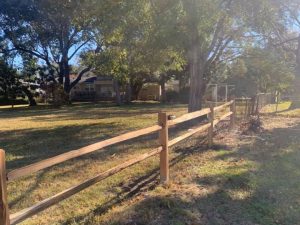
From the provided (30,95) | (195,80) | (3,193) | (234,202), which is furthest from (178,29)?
(30,95)

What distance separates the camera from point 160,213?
490 cm

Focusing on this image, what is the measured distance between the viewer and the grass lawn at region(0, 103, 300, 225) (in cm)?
490

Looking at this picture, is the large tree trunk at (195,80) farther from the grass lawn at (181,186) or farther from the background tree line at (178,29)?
the grass lawn at (181,186)

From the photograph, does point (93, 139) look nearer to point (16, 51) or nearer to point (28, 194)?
point (28, 194)

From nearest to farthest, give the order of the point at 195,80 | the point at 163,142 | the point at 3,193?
the point at 3,193
the point at 163,142
the point at 195,80

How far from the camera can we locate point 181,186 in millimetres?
6070

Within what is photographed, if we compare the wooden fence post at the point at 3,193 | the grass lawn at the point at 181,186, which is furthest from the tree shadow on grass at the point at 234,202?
the wooden fence post at the point at 3,193

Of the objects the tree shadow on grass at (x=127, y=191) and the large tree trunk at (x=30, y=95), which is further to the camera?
the large tree trunk at (x=30, y=95)

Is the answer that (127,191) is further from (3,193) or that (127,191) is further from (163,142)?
(3,193)

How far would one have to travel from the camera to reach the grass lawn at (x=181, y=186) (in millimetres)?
4900

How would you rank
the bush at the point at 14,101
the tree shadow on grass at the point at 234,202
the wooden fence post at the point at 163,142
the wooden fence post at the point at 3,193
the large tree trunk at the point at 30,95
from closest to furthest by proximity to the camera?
the wooden fence post at the point at 3,193, the tree shadow on grass at the point at 234,202, the wooden fence post at the point at 163,142, the large tree trunk at the point at 30,95, the bush at the point at 14,101

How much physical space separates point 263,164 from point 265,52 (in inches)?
673

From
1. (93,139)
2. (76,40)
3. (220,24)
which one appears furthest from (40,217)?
(76,40)

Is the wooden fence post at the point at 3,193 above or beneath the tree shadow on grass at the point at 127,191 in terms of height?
above
